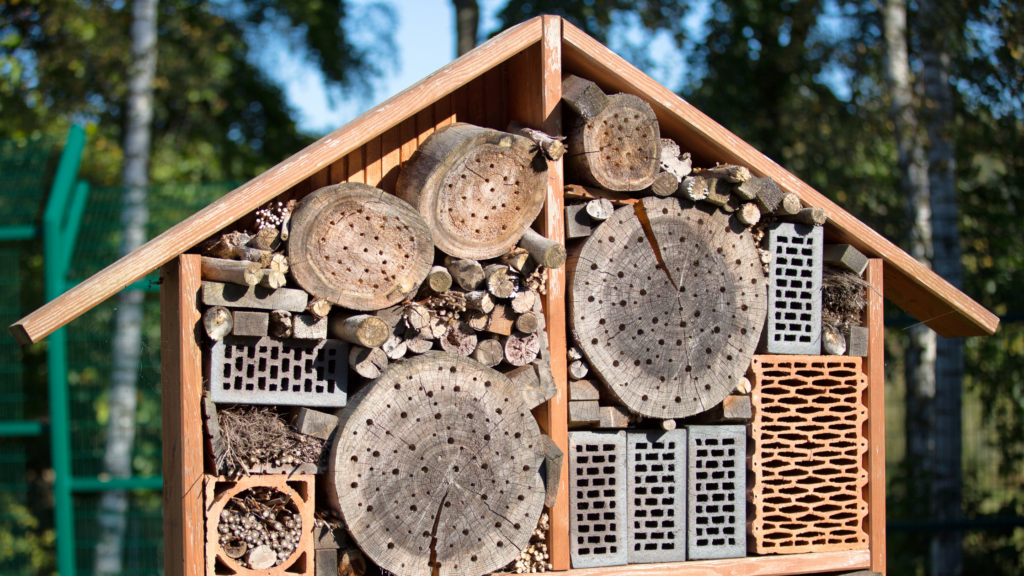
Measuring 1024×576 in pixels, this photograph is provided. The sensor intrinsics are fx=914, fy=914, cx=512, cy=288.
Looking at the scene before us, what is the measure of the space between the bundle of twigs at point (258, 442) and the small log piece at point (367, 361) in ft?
1.12

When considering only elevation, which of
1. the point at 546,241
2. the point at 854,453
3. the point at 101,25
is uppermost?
the point at 101,25

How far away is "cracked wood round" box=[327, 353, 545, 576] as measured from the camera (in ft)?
12.6

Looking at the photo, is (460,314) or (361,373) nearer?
(361,373)

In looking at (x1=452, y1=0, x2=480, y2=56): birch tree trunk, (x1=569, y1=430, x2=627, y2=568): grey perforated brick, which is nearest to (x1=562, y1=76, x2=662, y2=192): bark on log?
(x1=569, y1=430, x2=627, y2=568): grey perforated brick

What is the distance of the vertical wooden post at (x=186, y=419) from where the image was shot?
143 inches

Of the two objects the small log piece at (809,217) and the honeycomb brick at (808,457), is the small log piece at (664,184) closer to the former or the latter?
the small log piece at (809,217)

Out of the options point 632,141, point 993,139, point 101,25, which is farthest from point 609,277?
point 101,25

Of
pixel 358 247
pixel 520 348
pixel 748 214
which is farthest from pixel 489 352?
pixel 748 214

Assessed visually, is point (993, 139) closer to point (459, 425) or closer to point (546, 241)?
point (546, 241)

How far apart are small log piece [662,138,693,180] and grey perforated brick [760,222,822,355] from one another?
554 millimetres

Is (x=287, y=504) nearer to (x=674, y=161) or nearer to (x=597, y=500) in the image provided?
(x=597, y=500)

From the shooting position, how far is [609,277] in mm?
4375

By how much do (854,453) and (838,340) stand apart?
597mm

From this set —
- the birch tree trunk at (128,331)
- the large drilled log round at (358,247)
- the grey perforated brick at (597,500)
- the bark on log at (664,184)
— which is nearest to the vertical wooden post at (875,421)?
the bark on log at (664,184)
